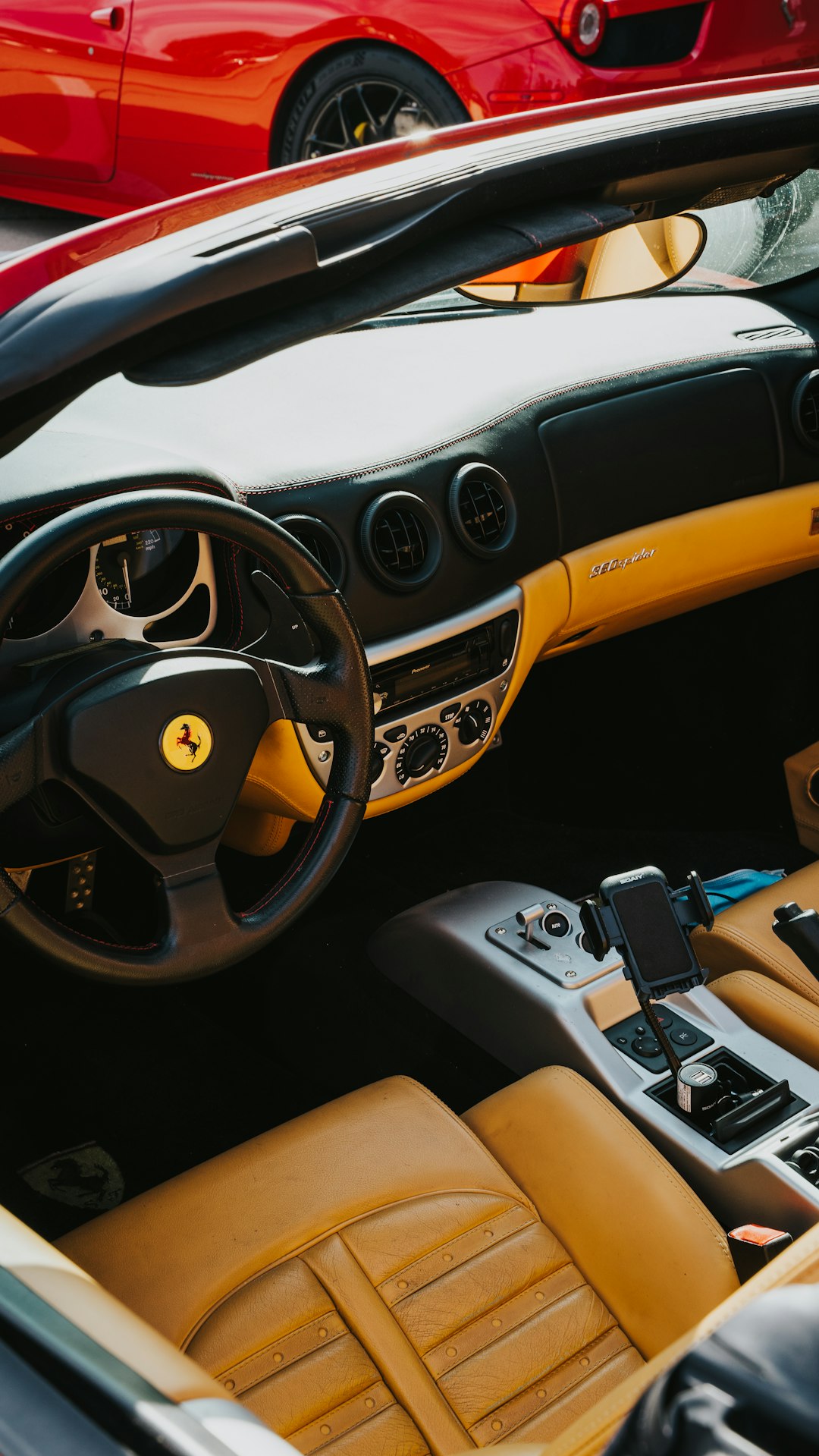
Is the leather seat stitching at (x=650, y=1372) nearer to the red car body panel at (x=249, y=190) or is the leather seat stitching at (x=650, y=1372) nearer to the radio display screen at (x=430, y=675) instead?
the red car body panel at (x=249, y=190)

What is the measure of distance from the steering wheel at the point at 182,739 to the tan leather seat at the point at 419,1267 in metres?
0.28

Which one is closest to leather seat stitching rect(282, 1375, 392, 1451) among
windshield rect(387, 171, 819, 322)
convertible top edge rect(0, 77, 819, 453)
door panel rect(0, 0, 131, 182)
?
convertible top edge rect(0, 77, 819, 453)

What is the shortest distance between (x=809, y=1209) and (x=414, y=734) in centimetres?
88

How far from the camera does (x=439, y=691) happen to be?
207cm

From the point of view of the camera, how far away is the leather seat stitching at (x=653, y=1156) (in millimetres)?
1519

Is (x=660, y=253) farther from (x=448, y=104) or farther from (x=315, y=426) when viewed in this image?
(x=448, y=104)

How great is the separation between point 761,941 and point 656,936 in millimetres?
316

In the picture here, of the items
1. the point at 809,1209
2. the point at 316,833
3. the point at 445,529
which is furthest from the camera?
the point at 445,529

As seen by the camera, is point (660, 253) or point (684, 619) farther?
point (684, 619)

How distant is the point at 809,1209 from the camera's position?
1526mm

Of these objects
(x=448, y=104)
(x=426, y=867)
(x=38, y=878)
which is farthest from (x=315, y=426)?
(x=448, y=104)

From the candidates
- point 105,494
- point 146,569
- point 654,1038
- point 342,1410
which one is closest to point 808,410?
point 654,1038

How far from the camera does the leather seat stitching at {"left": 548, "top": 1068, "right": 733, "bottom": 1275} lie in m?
1.52

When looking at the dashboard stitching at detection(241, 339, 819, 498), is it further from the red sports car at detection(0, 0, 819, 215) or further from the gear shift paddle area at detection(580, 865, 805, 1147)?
the red sports car at detection(0, 0, 819, 215)
